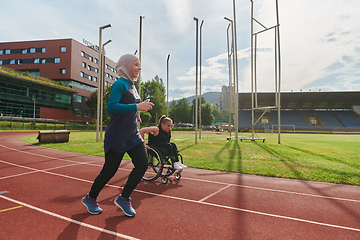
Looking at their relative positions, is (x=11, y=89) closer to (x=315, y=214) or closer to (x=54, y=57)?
(x=54, y=57)

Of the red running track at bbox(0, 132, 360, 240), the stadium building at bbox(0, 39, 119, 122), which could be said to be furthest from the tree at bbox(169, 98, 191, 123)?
the red running track at bbox(0, 132, 360, 240)

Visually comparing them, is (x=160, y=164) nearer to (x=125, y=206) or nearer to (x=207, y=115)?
(x=125, y=206)

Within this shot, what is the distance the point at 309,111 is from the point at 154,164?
66.9m

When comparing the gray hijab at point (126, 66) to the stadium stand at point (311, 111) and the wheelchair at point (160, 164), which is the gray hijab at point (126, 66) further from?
the stadium stand at point (311, 111)

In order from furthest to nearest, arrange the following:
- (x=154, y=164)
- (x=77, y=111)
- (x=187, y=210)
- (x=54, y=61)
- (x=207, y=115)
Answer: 1. (x=207, y=115)
2. (x=77, y=111)
3. (x=54, y=61)
4. (x=154, y=164)
5. (x=187, y=210)

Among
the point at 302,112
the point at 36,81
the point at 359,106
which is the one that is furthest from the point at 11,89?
the point at 359,106

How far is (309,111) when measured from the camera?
59.6 metres

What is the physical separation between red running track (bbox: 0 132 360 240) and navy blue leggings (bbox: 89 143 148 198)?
45cm

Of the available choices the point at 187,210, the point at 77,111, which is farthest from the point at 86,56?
the point at 187,210

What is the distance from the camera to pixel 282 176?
19.0ft

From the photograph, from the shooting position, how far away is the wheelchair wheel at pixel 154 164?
4.77 metres

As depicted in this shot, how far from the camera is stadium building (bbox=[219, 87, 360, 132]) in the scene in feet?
170

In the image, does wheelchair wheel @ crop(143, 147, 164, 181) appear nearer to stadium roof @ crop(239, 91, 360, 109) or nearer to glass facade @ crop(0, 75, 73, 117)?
glass facade @ crop(0, 75, 73, 117)

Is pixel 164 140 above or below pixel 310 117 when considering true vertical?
below
